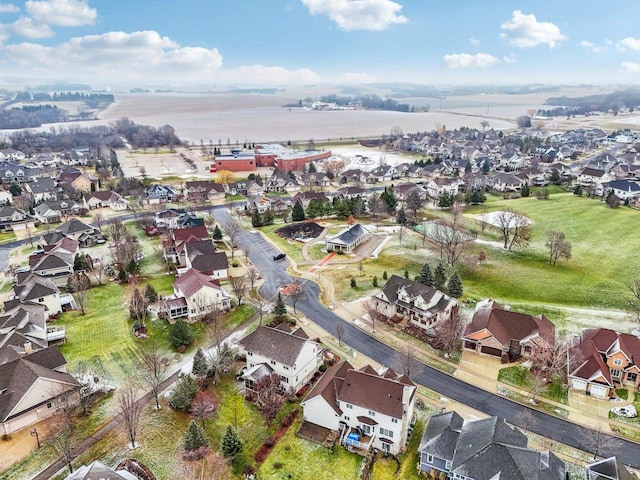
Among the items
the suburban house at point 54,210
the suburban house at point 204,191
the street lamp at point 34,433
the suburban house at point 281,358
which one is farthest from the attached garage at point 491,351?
the suburban house at point 54,210

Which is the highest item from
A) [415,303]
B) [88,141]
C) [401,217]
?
[88,141]

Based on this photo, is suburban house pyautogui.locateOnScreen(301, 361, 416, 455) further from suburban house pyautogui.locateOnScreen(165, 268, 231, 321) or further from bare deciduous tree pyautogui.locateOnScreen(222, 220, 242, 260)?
bare deciduous tree pyautogui.locateOnScreen(222, 220, 242, 260)

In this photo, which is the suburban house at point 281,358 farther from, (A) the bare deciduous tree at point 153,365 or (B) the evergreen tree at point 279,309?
(B) the evergreen tree at point 279,309

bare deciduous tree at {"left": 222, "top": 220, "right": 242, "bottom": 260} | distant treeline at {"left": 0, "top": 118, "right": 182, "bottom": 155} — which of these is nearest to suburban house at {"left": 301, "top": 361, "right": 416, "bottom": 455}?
bare deciduous tree at {"left": 222, "top": 220, "right": 242, "bottom": 260}

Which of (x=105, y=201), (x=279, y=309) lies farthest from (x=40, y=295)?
(x=105, y=201)

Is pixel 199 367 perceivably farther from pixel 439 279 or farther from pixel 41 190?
pixel 41 190
